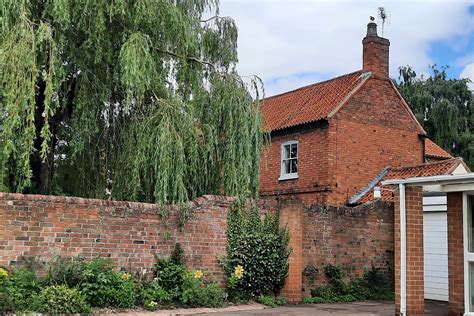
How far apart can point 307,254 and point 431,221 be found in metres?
4.29

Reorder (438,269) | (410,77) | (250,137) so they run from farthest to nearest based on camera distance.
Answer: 1. (410,77)
2. (438,269)
3. (250,137)

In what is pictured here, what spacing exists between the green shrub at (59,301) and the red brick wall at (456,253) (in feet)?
23.0

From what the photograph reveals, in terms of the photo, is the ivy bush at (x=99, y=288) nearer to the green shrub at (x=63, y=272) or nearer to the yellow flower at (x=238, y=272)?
the green shrub at (x=63, y=272)

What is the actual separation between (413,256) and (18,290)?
7.36m

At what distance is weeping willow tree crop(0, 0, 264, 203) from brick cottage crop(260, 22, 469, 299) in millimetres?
3745

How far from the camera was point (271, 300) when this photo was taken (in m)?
13.3

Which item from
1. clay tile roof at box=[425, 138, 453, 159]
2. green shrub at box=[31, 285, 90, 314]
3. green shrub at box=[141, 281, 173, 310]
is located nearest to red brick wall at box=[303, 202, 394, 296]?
green shrub at box=[141, 281, 173, 310]

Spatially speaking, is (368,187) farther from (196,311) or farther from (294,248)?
(196,311)

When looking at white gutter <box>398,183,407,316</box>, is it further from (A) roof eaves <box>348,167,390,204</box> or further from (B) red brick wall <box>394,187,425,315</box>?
(A) roof eaves <box>348,167,390,204</box>

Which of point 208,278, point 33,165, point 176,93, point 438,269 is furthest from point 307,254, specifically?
point 33,165

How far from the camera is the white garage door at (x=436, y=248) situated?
16.2m

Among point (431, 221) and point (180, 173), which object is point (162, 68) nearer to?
point (180, 173)

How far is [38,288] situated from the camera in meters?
10.2

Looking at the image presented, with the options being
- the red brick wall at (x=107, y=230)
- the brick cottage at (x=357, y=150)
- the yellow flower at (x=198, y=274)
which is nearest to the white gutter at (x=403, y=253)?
the red brick wall at (x=107, y=230)
